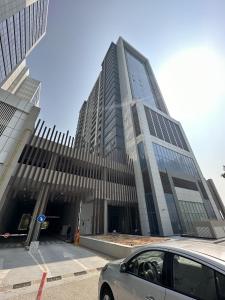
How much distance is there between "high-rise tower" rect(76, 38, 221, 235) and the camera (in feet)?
73.0

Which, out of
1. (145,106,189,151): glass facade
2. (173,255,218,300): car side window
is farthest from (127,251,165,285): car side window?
(145,106,189,151): glass facade

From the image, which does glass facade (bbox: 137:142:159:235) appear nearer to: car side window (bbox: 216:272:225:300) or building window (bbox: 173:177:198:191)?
building window (bbox: 173:177:198:191)

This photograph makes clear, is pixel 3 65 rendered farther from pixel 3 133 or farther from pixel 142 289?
pixel 142 289

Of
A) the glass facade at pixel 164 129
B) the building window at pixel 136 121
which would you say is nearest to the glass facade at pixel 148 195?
the building window at pixel 136 121

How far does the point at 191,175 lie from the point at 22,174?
2903 centimetres

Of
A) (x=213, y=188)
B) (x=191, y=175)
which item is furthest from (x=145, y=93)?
(x=213, y=188)

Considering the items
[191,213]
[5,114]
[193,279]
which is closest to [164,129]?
[191,213]

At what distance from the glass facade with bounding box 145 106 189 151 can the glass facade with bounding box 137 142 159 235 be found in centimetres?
607

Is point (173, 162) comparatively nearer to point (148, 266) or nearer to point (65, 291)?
point (65, 291)

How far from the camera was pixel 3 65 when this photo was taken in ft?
129

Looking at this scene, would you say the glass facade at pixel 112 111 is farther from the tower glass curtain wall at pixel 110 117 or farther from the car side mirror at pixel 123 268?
the car side mirror at pixel 123 268

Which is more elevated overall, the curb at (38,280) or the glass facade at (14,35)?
the glass facade at (14,35)

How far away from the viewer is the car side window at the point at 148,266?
7.79 ft

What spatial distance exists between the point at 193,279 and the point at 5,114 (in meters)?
20.7
